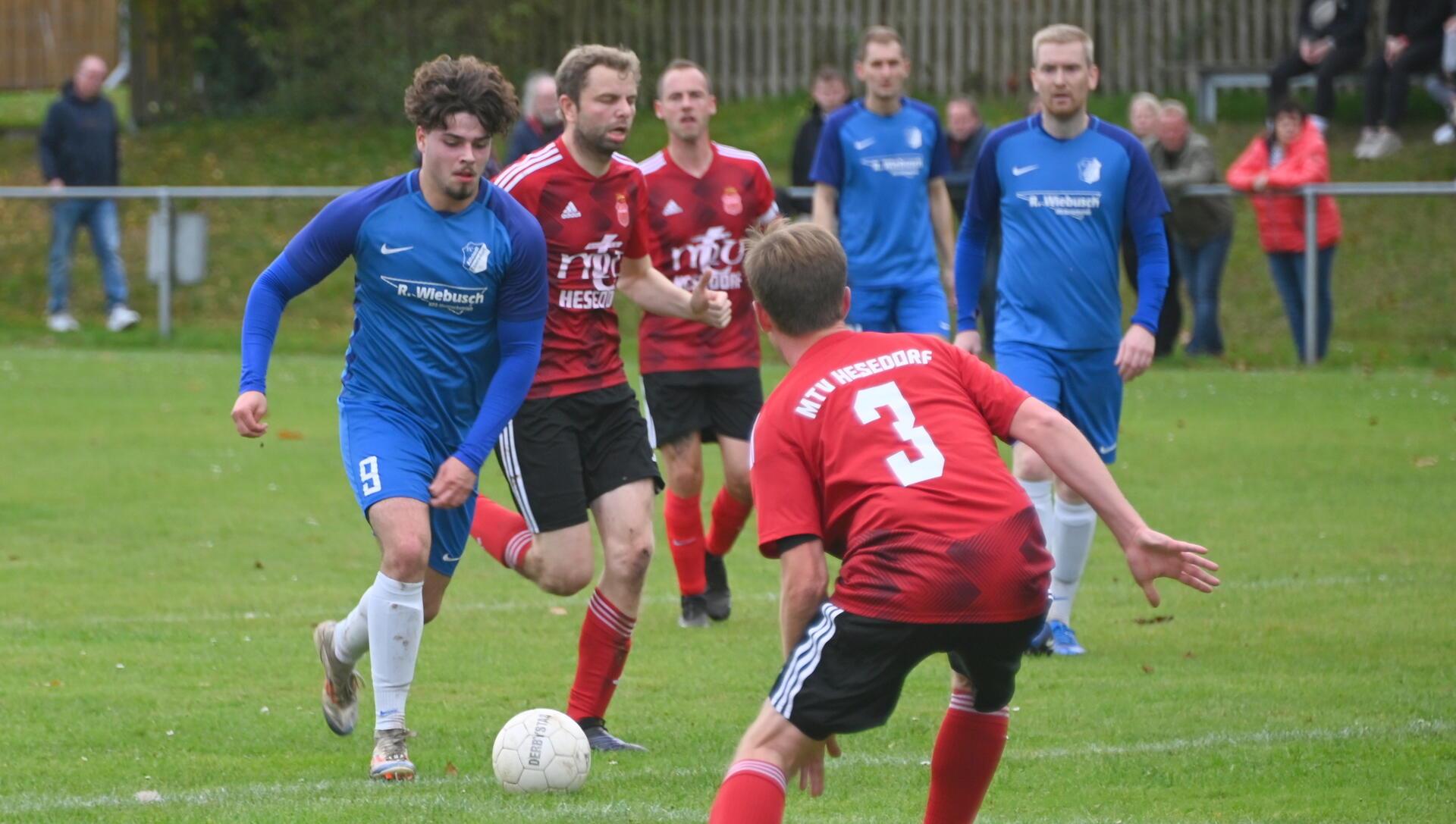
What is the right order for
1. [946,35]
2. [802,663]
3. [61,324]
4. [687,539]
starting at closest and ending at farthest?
[802,663] → [687,539] → [61,324] → [946,35]

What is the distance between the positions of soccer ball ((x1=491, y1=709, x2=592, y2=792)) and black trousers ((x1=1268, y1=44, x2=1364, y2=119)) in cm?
1641

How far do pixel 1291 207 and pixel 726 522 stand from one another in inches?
368

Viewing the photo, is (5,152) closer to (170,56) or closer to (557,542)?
(170,56)

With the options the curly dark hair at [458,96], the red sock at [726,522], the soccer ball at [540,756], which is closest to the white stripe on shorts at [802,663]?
the soccer ball at [540,756]

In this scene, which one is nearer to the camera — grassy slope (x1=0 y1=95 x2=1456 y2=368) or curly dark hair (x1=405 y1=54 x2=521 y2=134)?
curly dark hair (x1=405 y1=54 x2=521 y2=134)

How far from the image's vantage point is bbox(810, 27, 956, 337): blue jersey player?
34.1 ft

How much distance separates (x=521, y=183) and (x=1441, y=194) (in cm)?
1161

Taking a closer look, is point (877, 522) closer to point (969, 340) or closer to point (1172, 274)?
point (969, 340)

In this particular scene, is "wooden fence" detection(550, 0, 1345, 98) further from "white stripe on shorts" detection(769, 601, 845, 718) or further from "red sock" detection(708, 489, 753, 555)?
"white stripe on shorts" detection(769, 601, 845, 718)

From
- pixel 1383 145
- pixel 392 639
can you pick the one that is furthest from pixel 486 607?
pixel 1383 145

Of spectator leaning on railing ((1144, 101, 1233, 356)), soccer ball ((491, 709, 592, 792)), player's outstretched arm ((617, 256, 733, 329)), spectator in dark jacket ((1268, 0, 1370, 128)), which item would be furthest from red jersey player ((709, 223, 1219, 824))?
spectator in dark jacket ((1268, 0, 1370, 128))

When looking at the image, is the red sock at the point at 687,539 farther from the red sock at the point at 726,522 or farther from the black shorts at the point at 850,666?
the black shorts at the point at 850,666

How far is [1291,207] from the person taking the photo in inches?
648

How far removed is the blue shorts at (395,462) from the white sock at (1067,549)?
110 inches
